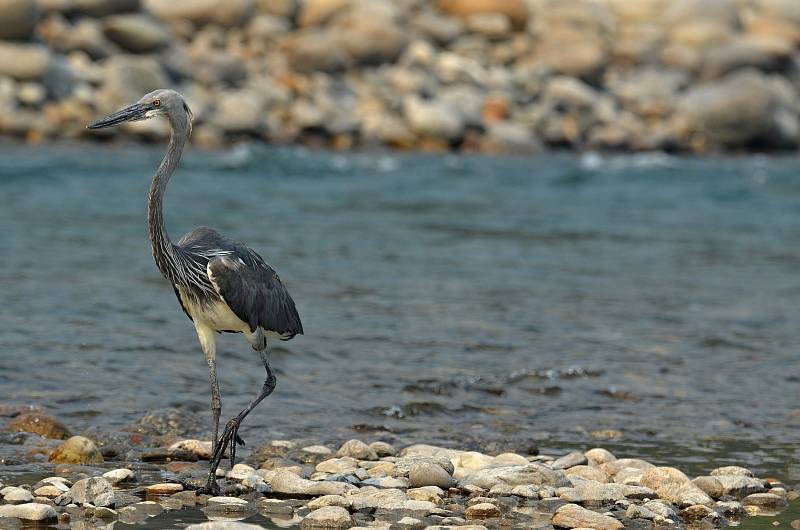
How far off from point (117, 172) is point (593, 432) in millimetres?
14432

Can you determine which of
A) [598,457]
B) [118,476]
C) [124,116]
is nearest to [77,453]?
[118,476]

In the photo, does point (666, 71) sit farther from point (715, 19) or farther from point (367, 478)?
point (367, 478)

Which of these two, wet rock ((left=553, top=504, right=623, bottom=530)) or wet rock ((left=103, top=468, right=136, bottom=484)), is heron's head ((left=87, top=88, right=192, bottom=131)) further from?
wet rock ((left=553, top=504, right=623, bottom=530))

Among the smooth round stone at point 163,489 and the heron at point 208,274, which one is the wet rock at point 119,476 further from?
the heron at point 208,274

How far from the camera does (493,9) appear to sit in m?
37.2

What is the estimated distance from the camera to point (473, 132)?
29469 mm

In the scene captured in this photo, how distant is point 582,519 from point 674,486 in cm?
78

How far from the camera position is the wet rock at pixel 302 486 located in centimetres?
586

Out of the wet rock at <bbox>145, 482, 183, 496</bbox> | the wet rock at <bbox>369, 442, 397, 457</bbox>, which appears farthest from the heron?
the wet rock at <bbox>369, 442, 397, 457</bbox>

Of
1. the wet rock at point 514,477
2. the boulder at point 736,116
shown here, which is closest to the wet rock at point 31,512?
the wet rock at point 514,477

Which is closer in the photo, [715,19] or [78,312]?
[78,312]

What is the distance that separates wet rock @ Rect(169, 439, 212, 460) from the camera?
6.64 meters

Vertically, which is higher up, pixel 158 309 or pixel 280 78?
pixel 280 78

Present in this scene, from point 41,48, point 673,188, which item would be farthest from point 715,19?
point 41,48
